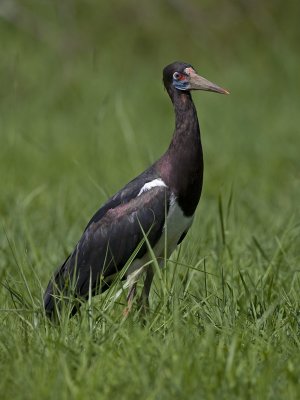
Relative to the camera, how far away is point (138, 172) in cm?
696

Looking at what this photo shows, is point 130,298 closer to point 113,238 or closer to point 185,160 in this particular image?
point 113,238

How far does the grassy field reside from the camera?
320 cm

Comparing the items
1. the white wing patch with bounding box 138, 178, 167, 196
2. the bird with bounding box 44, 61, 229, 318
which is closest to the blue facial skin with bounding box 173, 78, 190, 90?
the bird with bounding box 44, 61, 229, 318

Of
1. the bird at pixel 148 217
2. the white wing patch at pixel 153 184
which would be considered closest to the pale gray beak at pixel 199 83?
the bird at pixel 148 217

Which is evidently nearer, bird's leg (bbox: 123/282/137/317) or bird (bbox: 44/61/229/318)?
bird's leg (bbox: 123/282/137/317)

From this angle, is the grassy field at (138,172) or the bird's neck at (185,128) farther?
the bird's neck at (185,128)

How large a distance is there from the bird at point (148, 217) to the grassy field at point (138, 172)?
119 mm

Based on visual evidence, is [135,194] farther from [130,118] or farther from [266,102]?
[266,102]

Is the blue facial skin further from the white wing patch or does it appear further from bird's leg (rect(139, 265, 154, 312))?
bird's leg (rect(139, 265, 154, 312))

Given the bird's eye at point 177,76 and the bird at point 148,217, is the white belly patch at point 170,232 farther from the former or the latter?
the bird's eye at point 177,76

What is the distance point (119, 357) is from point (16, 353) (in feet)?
1.10

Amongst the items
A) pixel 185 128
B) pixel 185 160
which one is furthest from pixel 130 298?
pixel 185 128

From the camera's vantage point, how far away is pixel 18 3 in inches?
477

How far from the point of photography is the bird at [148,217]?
13.8 feet
